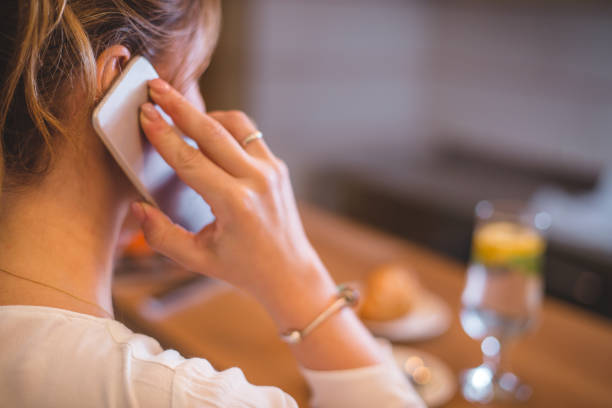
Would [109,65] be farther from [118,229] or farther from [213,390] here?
[213,390]

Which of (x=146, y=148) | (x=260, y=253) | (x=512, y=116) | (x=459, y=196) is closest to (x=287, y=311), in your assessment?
(x=260, y=253)

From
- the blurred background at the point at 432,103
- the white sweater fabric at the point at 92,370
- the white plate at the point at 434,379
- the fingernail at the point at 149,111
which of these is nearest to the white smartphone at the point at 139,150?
the fingernail at the point at 149,111

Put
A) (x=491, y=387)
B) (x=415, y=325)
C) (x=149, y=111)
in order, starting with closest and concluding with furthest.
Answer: (x=149, y=111) < (x=491, y=387) < (x=415, y=325)

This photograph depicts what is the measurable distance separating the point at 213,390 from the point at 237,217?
16 centimetres

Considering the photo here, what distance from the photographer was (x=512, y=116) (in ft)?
9.34

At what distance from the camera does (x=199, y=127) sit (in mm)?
494

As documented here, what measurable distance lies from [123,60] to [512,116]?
8.92 ft

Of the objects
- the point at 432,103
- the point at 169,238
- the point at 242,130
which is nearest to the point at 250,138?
the point at 242,130

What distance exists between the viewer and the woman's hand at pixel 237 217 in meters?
0.49

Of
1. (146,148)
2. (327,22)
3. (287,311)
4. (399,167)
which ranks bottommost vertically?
(399,167)

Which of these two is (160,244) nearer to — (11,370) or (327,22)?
(11,370)

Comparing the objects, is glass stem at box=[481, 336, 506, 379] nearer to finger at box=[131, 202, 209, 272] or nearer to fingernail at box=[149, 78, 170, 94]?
finger at box=[131, 202, 209, 272]

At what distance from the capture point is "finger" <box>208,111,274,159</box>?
544 mm

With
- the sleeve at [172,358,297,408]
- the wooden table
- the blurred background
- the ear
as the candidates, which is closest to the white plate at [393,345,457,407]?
the wooden table
